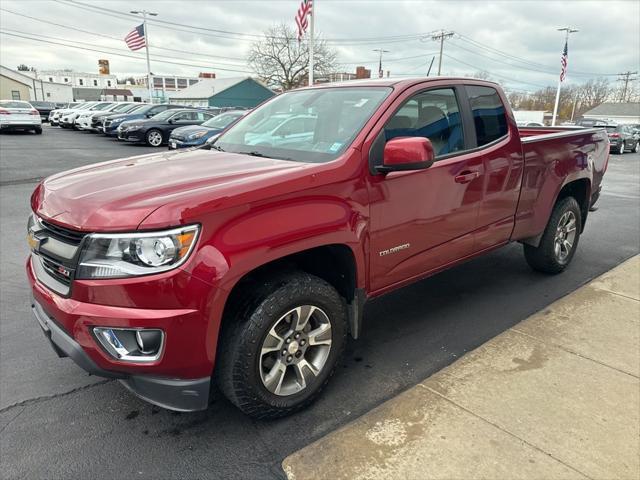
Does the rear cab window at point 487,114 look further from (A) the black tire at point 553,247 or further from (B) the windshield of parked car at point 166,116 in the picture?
(B) the windshield of parked car at point 166,116

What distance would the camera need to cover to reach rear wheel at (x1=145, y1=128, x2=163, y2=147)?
59.0 ft

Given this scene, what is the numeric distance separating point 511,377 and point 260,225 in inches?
79.0

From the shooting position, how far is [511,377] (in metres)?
3.09

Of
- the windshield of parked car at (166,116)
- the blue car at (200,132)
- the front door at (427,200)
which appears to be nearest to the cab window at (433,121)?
the front door at (427,200)

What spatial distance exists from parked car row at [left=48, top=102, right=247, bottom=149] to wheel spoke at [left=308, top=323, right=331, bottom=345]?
910 centimetres

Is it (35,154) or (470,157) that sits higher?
(470,157)

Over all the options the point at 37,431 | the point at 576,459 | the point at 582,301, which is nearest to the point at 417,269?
the point at 576,459

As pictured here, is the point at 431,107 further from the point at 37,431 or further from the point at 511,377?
the point at 37,431

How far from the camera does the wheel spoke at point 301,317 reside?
101 inches

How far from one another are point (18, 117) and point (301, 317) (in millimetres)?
24224

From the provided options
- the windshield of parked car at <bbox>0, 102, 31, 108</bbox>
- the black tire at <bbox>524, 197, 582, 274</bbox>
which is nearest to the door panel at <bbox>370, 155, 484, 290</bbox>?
the black tire at <bbox>524, 197, 582, 274</bbox>

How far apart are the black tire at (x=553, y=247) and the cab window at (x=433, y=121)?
1796mm

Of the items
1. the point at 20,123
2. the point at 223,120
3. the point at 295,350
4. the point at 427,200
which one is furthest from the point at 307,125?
the point at 20,123

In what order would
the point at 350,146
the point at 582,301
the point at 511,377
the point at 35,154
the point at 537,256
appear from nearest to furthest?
the point at 350,146, the point at 511,377, the point at 582,301, the point at 537,256, the point at 35,154
